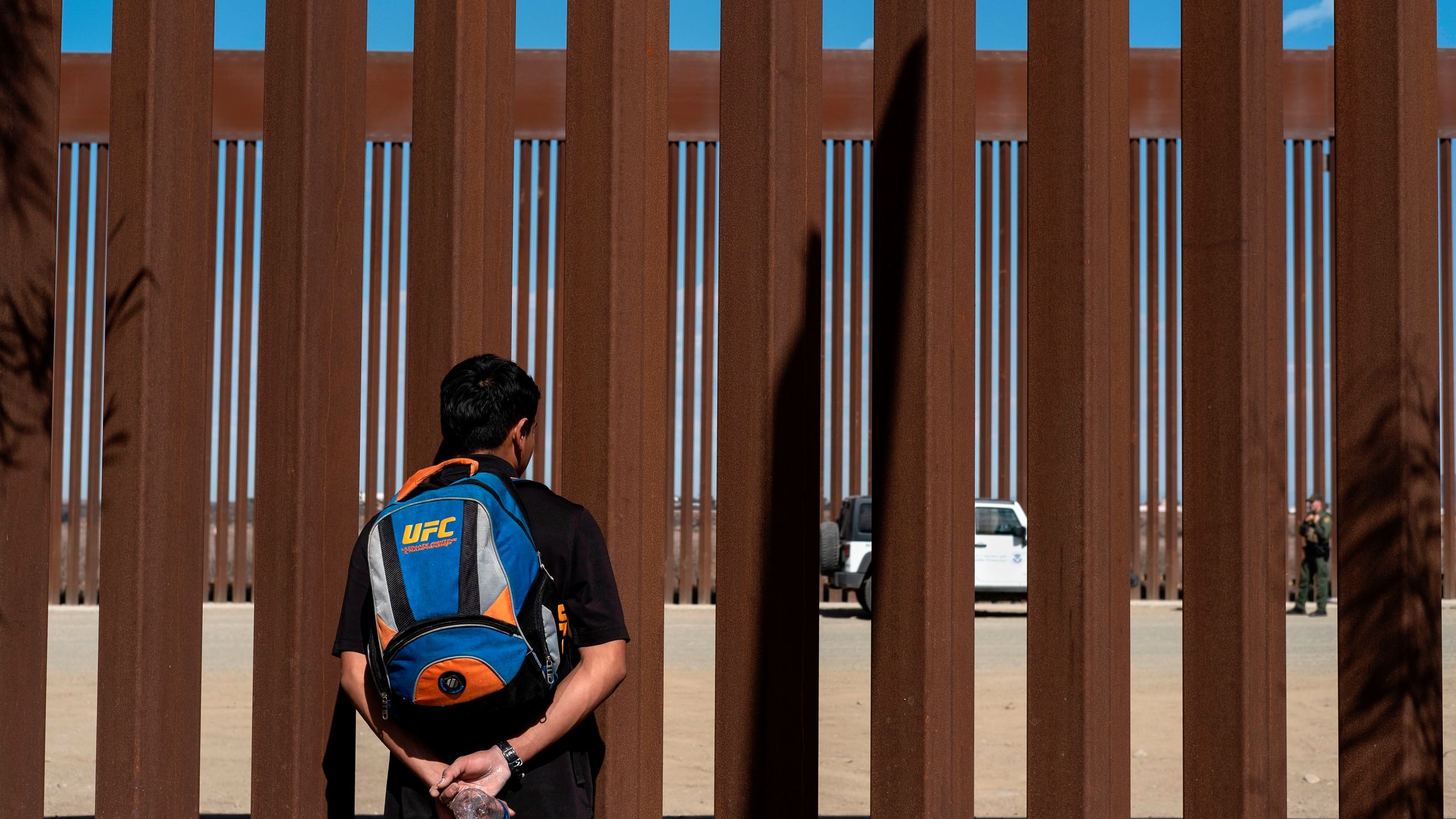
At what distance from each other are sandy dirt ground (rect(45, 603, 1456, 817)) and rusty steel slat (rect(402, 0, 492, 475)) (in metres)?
2.97

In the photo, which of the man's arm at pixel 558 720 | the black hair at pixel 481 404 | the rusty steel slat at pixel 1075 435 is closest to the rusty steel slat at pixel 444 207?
the black hair at pixel 481 404

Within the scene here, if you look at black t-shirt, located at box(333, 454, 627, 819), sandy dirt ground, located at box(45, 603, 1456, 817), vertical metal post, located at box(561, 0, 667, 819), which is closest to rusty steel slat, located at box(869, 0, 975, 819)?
vertical metal post, located at box(561, 0, 667, 819)

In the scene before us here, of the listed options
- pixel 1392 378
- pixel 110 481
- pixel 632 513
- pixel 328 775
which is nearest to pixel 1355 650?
pixel 1392 378

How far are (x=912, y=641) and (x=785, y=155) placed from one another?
0.97 m

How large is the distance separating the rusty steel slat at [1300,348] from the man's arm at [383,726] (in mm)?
15804

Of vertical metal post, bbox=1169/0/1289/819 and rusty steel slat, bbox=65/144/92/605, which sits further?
rusty steel slat, bbox=65/144/92/605

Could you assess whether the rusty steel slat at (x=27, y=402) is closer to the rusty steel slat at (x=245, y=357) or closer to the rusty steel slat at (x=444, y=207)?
the rusty steel slat at (x=444, y=207)

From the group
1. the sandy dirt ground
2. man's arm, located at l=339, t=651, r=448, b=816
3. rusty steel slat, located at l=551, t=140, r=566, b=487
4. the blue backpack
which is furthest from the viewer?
rusty steel slat, located at l=551, t=140, r=566, b=487

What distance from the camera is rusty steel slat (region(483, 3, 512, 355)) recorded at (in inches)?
91.5

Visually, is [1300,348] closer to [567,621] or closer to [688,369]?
[688,369]

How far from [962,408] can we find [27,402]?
192cm

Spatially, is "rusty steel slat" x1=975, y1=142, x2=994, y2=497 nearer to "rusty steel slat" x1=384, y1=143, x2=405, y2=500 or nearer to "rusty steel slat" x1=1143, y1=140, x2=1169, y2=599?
"rusty steel slat" x1=1143, y1=140, x2=1169, y2=599

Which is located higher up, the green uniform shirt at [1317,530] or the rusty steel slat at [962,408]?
the rusty steel slat at [962,408]

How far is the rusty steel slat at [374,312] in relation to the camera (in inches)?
554
